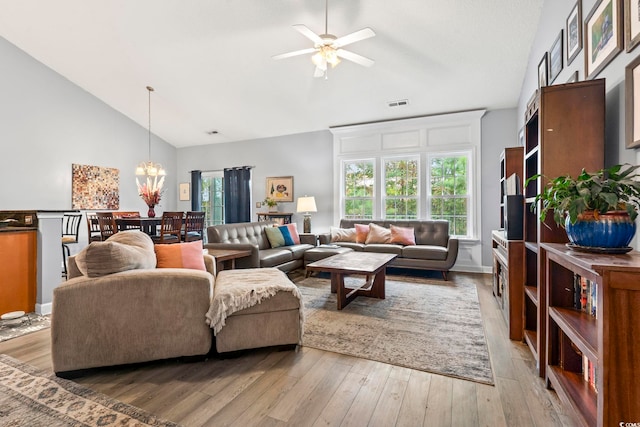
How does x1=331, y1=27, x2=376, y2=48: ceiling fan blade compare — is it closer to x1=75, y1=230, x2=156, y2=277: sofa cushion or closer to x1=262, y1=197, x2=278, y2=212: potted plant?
x1=75, y1=230, x2=156, y2=277: sofa cushion

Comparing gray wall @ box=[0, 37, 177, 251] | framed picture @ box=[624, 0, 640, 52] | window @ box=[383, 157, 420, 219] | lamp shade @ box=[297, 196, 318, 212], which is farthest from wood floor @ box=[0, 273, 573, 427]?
gray wall @ box=[0, 37, 177, 251]

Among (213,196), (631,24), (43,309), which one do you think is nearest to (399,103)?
(631,24)

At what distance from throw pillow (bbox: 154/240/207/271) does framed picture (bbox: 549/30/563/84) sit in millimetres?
3447

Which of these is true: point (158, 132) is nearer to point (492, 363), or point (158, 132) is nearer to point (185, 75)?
point (185, 75)

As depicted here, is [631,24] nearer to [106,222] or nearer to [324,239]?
[324,239]

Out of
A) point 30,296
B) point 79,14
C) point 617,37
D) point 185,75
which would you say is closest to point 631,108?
point 617,37

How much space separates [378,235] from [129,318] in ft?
13.1

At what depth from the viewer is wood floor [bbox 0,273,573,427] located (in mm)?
1539

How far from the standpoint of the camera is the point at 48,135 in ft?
17.4

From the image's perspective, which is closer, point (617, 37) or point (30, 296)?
point (617, 37)

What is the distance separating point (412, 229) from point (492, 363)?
3256mm

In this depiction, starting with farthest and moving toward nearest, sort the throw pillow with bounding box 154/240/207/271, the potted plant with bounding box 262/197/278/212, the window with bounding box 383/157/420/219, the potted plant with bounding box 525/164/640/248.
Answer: the potted plant with bounding box 262/197/278/212 → the window with bounding box 383/157/420/219 → the throw pillow with bounding box 154/240/207/271 → the potted plant with bounding box 525/164/640/248

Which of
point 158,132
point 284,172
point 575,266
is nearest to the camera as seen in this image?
point 575,266

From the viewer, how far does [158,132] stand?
284 inches
